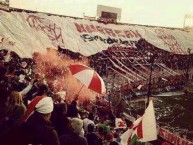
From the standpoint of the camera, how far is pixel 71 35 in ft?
77.7

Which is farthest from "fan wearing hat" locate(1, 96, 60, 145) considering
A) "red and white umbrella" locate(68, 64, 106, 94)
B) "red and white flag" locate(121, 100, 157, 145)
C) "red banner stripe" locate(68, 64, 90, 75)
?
"red banner stripe" locate(68, 64, 90, 75)

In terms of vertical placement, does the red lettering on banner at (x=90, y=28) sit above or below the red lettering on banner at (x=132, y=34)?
above

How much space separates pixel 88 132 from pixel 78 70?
1.75 metres

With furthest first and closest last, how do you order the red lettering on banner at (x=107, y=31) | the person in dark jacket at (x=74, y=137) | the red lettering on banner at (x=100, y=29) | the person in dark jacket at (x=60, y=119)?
1. the red lettering on banner at (x=100, y=29)
2. the red lettering on banner at (x=107, y=31)
3. the person in dark jacket at (x=60, y=119)
4. the person in dark jacket at (x=74, y=137)

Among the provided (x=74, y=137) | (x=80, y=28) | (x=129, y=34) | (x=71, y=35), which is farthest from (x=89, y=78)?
(x=129, y=34)

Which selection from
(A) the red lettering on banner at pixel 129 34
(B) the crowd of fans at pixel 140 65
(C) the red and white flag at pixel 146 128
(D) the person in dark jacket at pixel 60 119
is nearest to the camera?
(D) the person in dark jacket at pixel 60 119

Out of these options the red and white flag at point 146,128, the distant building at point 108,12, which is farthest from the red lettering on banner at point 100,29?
the red and white flag at point 146,128

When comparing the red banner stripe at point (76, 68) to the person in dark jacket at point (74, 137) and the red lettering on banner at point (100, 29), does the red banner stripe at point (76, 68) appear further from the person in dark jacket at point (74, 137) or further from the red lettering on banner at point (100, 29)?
the red lettering on banner at point (100, 29)

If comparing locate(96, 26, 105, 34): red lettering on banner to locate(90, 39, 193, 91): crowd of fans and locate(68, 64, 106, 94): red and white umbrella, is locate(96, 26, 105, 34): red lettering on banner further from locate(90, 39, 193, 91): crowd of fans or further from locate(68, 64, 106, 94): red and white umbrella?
locate(68, 64, 106, 94): red and white umbrella

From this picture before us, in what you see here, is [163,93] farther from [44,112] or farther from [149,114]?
[44,112]

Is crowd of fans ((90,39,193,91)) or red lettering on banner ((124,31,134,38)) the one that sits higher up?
red lettering on banner ((124,31,134,38))

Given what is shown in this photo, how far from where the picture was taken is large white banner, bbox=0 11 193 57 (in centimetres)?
2033

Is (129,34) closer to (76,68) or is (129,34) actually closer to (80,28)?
(80,28)

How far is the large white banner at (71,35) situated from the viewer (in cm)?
2033
